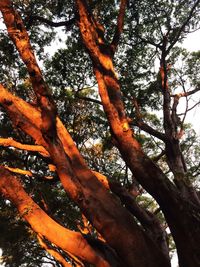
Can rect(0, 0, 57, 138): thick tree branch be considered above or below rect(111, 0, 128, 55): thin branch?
below

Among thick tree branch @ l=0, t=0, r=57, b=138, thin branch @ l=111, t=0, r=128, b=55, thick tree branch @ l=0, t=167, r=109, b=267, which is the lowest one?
thick tree branch @ l=0, t=167, r=109, b=267

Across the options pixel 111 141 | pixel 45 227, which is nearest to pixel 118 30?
pixel 111 141

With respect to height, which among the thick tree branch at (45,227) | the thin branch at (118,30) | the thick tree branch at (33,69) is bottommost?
the thick tree branch at (45,227)

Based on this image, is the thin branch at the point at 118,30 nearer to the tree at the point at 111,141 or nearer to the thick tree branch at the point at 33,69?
the tree at the point at 111,141

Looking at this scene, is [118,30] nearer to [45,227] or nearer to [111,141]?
[111,141]

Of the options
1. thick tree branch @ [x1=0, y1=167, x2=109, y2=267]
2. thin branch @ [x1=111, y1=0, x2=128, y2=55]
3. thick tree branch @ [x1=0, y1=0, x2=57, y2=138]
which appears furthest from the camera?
thin branch @ [x1=111, y1=0, x2=128, y2=55]

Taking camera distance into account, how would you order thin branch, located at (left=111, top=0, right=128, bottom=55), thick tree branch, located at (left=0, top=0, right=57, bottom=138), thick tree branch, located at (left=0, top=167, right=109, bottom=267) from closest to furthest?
thick tree branch, located at (left=0, top=0, right=57, bottom=138) → thick tree branch, located at (left=0, top=167, right=109, bottom=267) → thin branch, located at (left=111, top=0, right=128, bottom=55)

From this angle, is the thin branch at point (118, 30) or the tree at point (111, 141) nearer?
the tree at point (111, 141)

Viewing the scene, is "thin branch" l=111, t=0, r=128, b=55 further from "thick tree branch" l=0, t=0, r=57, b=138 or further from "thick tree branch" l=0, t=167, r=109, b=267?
"thick tree branch" l=0, t=167, r=109, b=267

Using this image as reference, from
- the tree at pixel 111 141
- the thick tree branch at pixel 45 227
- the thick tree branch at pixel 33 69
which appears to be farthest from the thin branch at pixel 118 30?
the thick tree branch at pixel 45 227

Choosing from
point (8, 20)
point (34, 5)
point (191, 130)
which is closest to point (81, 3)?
point (8, 20)

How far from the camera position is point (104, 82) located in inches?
268

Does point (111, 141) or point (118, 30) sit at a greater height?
point (118, 30)

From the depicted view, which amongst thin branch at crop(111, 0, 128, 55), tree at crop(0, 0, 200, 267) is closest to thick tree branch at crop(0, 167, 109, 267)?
tree at crop(0, 0, 200, 267)
